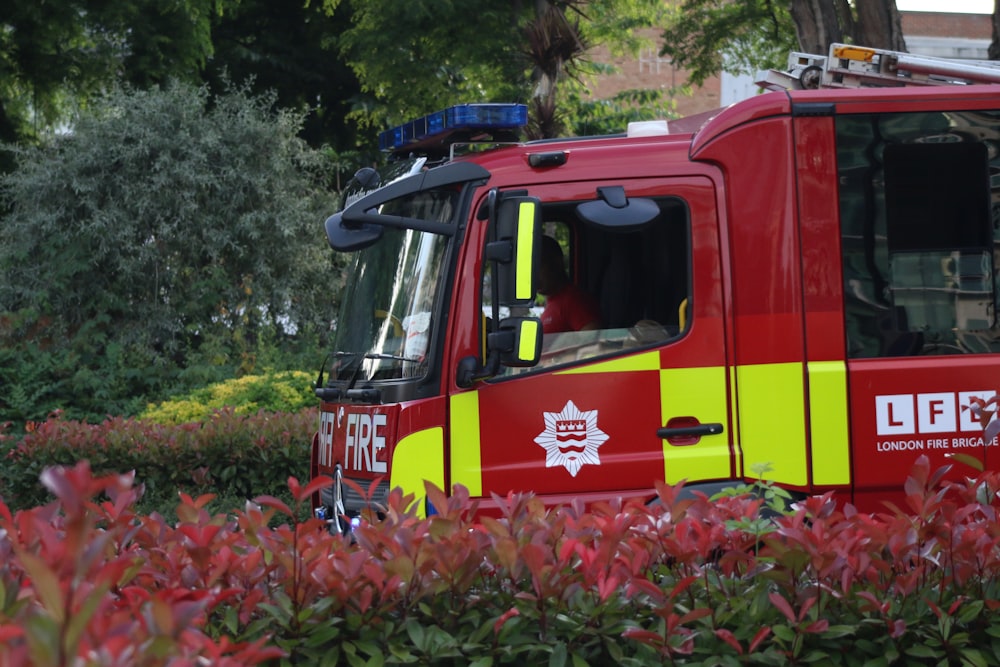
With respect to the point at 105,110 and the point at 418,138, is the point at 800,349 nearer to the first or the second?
the point at 418,138

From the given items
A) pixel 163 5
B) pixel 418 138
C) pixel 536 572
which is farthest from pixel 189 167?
pixel 536 572

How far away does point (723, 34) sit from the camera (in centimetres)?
1756

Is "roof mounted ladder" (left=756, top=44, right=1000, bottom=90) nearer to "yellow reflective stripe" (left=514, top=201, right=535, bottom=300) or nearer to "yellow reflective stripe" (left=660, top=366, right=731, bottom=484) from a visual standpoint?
"yellow reflective stripe" (left=660, top=366, right=731, bottom=484)

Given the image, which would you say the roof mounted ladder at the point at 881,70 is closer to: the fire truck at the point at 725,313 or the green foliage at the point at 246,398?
the fire truck at the point at 725,313

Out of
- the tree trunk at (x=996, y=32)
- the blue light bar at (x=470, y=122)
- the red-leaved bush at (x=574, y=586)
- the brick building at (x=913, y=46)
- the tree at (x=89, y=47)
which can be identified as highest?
the brick building at (x=913, y=46)

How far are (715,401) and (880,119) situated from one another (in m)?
1.46

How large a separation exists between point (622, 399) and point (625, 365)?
15 cm

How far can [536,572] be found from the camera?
283 centimetres

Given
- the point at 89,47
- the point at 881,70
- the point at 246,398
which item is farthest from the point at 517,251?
the point at 89,47

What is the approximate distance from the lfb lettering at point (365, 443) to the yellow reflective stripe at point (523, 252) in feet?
2.91

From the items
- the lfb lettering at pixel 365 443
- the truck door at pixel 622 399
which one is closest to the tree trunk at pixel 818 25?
the truck door at pixel 622 399

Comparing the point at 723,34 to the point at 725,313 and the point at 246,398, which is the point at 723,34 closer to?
the point at 246,398

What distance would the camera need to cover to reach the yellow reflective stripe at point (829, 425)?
511cm

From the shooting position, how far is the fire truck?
202 inches
